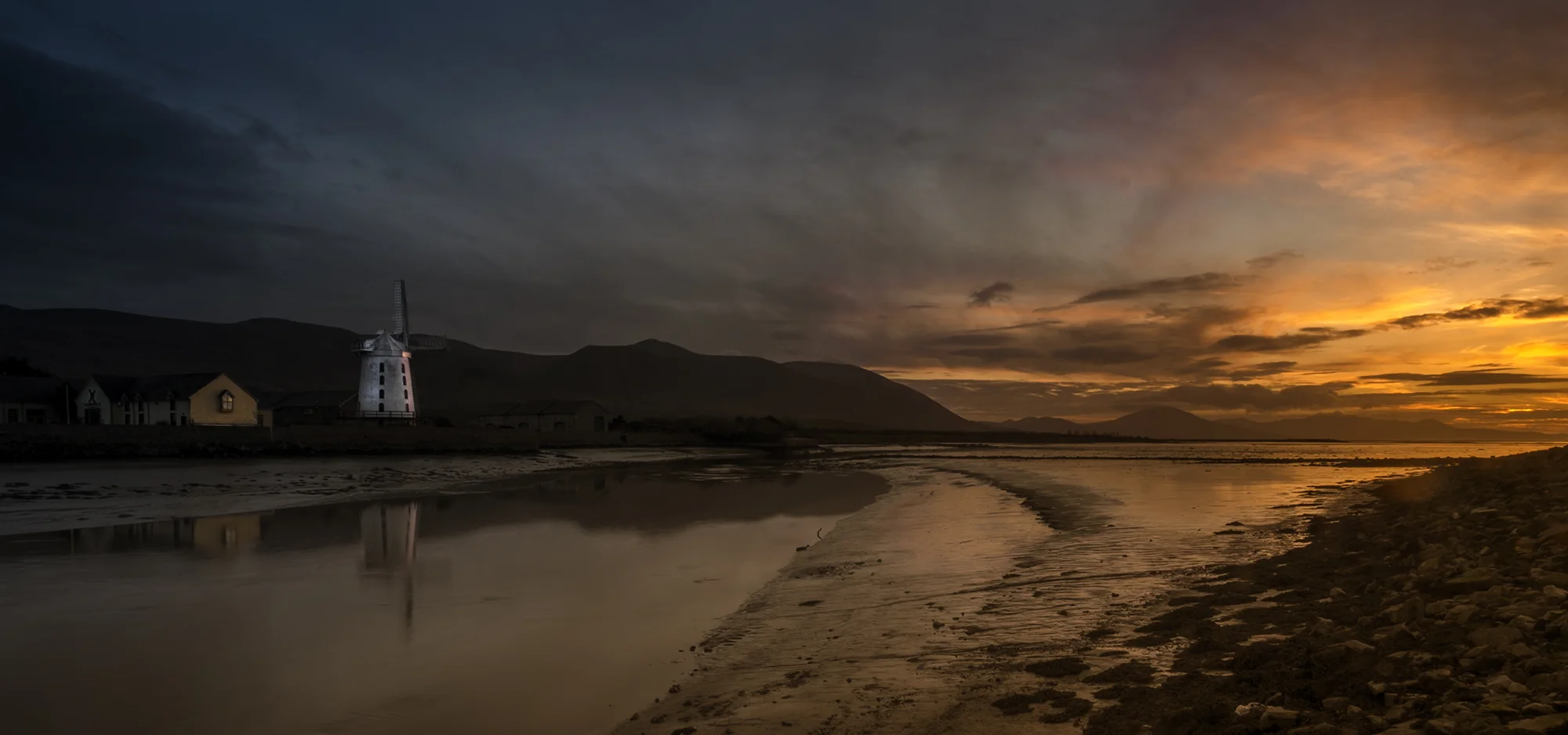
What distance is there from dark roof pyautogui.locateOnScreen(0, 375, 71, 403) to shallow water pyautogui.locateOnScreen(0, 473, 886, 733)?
2364 inches

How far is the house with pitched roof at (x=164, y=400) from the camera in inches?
2648

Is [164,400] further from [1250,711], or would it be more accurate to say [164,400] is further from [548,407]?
[1250,711]

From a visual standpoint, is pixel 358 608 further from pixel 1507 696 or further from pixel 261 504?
pixel 261 504

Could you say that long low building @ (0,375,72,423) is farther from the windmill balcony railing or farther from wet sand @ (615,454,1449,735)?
wet sand @ (615,454,1449,735)

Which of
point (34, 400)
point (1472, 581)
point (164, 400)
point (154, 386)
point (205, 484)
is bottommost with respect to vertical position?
point (1472, 581)

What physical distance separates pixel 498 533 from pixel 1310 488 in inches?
1228

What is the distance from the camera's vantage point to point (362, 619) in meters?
12.5

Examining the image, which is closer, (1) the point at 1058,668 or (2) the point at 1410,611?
(2) the point at 1410,611

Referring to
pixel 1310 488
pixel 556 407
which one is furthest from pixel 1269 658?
pixel 556 407

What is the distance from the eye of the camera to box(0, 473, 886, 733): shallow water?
8641 millimetres

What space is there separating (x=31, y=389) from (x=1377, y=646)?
299 ft

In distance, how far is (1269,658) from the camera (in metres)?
7.23

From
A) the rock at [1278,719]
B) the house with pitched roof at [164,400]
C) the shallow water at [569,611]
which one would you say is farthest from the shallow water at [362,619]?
the house with pitched roof at [164,400]

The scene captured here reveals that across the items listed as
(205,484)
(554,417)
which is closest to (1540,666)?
(205,484)
